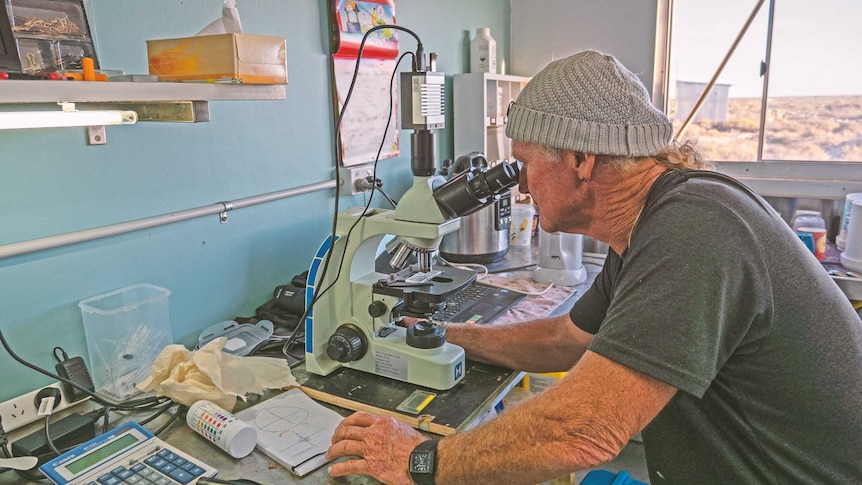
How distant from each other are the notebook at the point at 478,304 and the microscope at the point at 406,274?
0.97ft

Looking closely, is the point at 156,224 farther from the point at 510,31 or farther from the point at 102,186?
the point at 510,31

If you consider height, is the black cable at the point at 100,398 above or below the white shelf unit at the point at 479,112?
below

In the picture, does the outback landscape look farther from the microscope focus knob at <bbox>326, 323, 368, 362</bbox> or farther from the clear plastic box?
the clear plastic box

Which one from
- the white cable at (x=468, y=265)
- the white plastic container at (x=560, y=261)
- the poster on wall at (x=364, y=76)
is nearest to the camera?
the poster on wall at (x=364, y=76)

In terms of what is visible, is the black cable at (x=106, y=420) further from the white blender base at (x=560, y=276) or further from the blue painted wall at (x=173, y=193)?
the white blender base at (x=560, y=276)

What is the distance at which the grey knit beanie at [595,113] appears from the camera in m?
1.07

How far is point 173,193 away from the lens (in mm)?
1520

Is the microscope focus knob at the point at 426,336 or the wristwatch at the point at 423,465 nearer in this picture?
the wristwatch at the point at 423,465

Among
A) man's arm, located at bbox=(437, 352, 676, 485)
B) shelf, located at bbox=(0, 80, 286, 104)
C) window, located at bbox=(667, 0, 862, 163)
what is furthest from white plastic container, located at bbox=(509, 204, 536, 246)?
man's arm, located at bbox=(437, 352, 676, 485)

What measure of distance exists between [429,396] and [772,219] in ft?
2.43

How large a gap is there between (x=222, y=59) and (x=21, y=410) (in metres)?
0.84

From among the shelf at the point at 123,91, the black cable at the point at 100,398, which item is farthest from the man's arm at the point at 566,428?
the shelf at the point at 123,91

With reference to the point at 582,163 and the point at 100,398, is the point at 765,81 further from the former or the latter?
the point at 100,398

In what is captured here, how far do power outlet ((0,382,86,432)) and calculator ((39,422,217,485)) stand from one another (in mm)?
250
